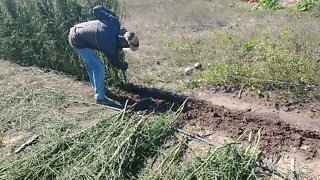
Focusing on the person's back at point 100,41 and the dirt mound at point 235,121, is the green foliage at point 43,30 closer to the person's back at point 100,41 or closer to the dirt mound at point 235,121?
the person's back at point 100,41

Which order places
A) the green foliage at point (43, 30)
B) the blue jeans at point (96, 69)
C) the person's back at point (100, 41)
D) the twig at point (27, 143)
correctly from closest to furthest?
the twig at point (27, 143), the person's back at point (100, 41), the blue jeans at point (96, 69), the green foliage at point (43, 30)

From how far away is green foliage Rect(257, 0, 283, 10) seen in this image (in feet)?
40.8

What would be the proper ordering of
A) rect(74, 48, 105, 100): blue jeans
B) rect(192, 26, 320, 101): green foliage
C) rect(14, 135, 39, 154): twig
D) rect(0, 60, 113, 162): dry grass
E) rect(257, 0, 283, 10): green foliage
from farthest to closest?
1. rect(257, 0, 283, 10): green foliage
2. rect(192, 26, 320, 101): green foliage
3. rect(74, 48, 105, 100): blue jeans
4. rect(0, 60, 113, 162): dry grass
5. rect(14, 135, 39, 154): twig

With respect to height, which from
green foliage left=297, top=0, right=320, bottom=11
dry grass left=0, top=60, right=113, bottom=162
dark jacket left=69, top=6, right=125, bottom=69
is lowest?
green foliage left=297, top=0, right=320, bottom=11

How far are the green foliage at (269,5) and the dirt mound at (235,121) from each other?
21.3 ft

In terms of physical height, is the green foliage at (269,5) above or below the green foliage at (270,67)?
below

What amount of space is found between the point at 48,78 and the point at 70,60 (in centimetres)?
51


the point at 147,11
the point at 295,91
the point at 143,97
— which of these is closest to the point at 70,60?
the point at 143,97

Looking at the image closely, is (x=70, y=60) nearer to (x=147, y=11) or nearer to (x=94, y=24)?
(x=94, y=24)

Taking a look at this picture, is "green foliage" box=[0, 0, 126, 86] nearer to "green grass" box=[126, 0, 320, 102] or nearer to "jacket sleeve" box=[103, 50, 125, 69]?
"jacket sleeve" box=[103, 50, 125, 69]

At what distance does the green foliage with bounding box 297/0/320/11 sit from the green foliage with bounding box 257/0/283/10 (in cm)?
59

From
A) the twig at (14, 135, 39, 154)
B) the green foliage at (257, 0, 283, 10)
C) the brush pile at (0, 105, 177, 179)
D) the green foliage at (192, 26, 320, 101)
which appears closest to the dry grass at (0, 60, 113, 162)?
the twig at (14, 135, 39, 154)

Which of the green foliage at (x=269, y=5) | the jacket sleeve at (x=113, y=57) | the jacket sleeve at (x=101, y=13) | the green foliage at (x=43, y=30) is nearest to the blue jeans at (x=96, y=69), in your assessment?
the jacket sleeve at (x=113, y=57)

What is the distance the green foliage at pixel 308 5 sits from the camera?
1174 centimetres
